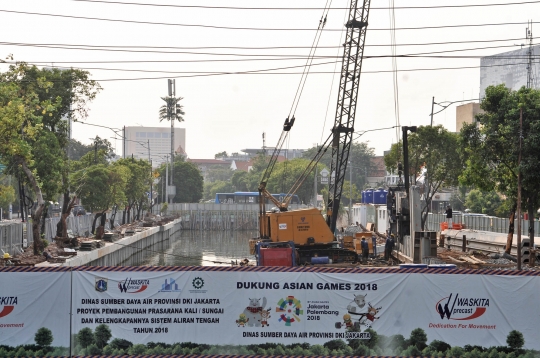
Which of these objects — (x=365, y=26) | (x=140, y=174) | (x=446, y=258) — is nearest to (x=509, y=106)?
(x=446, y=258)

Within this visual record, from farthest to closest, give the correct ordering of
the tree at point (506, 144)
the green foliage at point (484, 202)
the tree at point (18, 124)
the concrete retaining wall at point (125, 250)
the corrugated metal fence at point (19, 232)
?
the green foliage at point (484, 202)
the concrete retaining wall at point (125, 250)
the corrugated metal fence at point (19, 232)
the tree at point (506, 144)
the tree at point (18, 124)

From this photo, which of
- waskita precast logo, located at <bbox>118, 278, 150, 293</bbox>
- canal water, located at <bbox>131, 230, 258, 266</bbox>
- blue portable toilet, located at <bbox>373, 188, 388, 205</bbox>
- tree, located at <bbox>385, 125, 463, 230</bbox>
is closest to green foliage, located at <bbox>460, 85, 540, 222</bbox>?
tree, located at <bbox>385, 125, 463, 230</bbox>

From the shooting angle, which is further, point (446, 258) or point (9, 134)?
A: point (446, 258)

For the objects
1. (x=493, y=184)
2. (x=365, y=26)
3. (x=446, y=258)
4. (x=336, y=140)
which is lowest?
(x=446, y=258)

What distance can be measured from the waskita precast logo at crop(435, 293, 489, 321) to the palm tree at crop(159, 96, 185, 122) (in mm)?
104419

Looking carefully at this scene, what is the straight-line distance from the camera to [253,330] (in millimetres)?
15578

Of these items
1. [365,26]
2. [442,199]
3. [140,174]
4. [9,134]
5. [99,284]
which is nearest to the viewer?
[99,284]

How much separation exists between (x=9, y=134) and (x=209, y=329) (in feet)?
58.1

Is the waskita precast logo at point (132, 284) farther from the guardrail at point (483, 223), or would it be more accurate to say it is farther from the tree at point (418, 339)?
the guardrail at point (483, 223)

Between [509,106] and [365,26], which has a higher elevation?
[365,26]

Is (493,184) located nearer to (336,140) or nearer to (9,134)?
(336,140)

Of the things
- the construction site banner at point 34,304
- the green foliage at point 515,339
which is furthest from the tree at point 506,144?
the construction site banner at point 34,304

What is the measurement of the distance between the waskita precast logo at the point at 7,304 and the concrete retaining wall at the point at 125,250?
66.3 feet

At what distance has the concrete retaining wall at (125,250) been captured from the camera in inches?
1650
